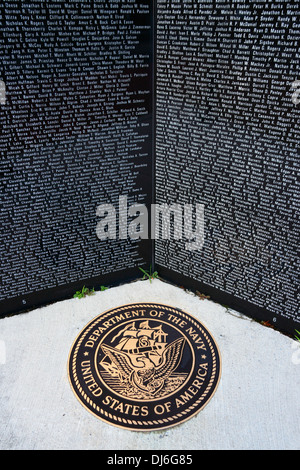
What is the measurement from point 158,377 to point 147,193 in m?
2.14

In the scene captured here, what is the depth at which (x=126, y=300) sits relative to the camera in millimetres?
4703

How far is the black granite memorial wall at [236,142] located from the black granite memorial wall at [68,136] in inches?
12.2

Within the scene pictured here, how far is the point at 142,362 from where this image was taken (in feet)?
12.7

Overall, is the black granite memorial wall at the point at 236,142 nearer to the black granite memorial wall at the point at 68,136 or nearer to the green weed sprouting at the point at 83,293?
the black granite memorial wall at the point at 68,136

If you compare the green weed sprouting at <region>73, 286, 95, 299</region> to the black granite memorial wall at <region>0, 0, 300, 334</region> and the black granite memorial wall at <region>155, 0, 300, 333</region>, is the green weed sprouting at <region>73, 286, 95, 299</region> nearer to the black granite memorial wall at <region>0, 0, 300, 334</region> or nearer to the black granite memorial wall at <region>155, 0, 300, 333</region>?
the black granite memorial wall at <region>0, 0, 300, 334</region>

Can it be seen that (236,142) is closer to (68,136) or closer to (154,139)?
(154,139)

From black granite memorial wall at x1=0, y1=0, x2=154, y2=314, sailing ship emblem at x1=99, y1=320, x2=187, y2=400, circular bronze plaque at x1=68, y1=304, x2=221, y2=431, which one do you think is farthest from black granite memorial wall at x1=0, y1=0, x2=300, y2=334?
sailing ship emblem at x1=99, y1=320, x2=187, y2=400

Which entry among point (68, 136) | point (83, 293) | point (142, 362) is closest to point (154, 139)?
point (68, 136)

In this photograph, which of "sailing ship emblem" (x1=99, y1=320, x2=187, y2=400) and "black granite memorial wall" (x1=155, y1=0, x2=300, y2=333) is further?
"sailing ship emblem" (x1=99, y1=320, x2=187, y2=400)

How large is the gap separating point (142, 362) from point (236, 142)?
7.77 feet

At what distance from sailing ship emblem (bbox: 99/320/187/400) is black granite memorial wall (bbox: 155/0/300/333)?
3.36 ft

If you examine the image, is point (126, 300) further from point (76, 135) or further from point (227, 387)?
point (76, 135)

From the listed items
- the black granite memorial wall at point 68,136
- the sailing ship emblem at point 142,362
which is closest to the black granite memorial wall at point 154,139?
the black granite memorial wall at point 68,136

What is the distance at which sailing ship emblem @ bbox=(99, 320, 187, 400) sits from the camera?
3652 millimetres
